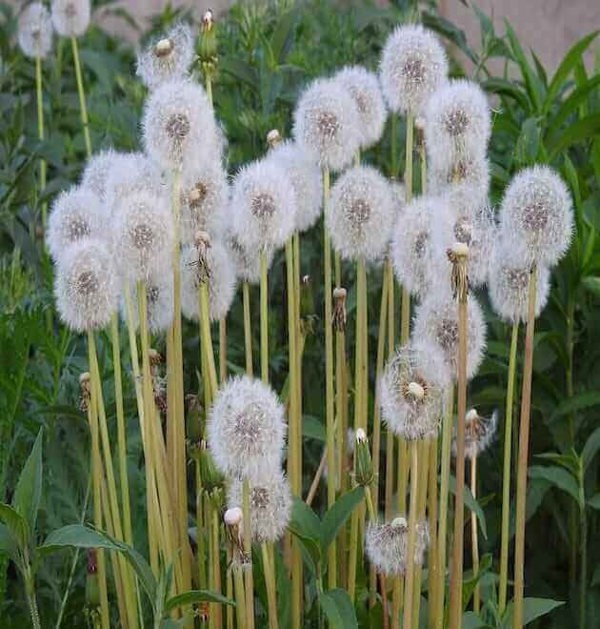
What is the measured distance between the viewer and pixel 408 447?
154 centimetres

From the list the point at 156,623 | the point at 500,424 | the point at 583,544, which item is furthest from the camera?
the point at 500,424

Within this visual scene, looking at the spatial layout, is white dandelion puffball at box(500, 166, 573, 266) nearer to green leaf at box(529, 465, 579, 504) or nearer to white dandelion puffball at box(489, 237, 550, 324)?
white dandelion puffball at box(489, 237, 550, 324)

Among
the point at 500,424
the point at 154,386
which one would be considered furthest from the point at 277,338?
the point at 154,386

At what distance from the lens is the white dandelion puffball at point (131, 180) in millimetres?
1505

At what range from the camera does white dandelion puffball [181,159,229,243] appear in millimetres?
1521

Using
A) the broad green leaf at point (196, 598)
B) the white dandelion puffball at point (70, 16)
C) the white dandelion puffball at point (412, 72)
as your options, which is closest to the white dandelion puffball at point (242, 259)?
the white dandelion puffball at point (412, 72)

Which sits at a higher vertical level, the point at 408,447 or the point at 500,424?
the point at 408,447

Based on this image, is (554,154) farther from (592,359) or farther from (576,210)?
(592,359)

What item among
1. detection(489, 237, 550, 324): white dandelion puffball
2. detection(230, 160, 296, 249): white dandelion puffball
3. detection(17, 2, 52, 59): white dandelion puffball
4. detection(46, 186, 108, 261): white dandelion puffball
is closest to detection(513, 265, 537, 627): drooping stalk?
detection(489, 237, 550, 324): white dandelion puffball

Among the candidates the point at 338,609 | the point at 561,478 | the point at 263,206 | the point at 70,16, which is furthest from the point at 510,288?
the point at 70,16

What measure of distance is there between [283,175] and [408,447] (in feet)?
1.16

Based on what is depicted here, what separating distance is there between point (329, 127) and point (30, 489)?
1.80 ft

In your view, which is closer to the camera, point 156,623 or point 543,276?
point 156,623

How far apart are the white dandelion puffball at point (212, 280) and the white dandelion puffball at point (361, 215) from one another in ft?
0.45
